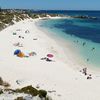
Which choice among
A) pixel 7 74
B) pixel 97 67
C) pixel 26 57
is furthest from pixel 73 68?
pixel 7 74

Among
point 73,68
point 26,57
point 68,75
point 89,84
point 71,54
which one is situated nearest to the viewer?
point 89,84

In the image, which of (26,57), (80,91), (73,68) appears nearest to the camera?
(80,91)

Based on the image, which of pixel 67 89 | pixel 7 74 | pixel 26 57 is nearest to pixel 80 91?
pixel 67 89

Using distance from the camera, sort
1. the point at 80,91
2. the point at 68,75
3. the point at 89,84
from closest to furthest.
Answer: the point at 80,91 → the point at 89,84 → the point at 68,75

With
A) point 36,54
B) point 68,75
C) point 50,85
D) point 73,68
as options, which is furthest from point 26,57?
point 50,85

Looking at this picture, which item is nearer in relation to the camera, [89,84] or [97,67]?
[89,84]

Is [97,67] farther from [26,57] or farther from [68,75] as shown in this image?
[26,57]

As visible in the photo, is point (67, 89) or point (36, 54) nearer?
point (67, 89)

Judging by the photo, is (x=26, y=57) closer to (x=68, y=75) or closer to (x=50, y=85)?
(x=68, y=75)

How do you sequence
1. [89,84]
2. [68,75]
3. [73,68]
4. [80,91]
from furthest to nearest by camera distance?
[73,68] → [68,75] → [89,84] → [80,91]
